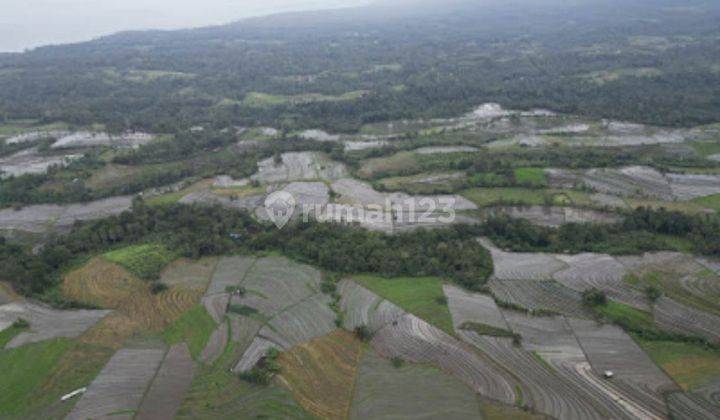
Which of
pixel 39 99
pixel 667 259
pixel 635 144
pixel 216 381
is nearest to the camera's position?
pixel 216 381

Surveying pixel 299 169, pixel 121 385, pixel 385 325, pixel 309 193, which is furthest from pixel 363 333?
pixel 299 169

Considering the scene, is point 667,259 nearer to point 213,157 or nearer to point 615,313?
Result: point 615,313

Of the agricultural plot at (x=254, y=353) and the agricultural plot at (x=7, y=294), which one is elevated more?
the agricultural plot at (x=7, y=294)

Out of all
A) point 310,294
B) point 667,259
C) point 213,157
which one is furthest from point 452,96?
point 310,294

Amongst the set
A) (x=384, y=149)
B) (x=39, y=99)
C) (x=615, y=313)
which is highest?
(x=39, y=99)

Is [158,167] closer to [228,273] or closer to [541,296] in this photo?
[228,273]

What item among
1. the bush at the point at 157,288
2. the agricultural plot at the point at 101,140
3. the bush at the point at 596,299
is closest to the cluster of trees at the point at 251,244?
the bush at the point at 157,288

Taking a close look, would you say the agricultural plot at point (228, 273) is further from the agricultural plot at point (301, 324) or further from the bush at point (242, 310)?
the agricultural plot at point (301, 324)
